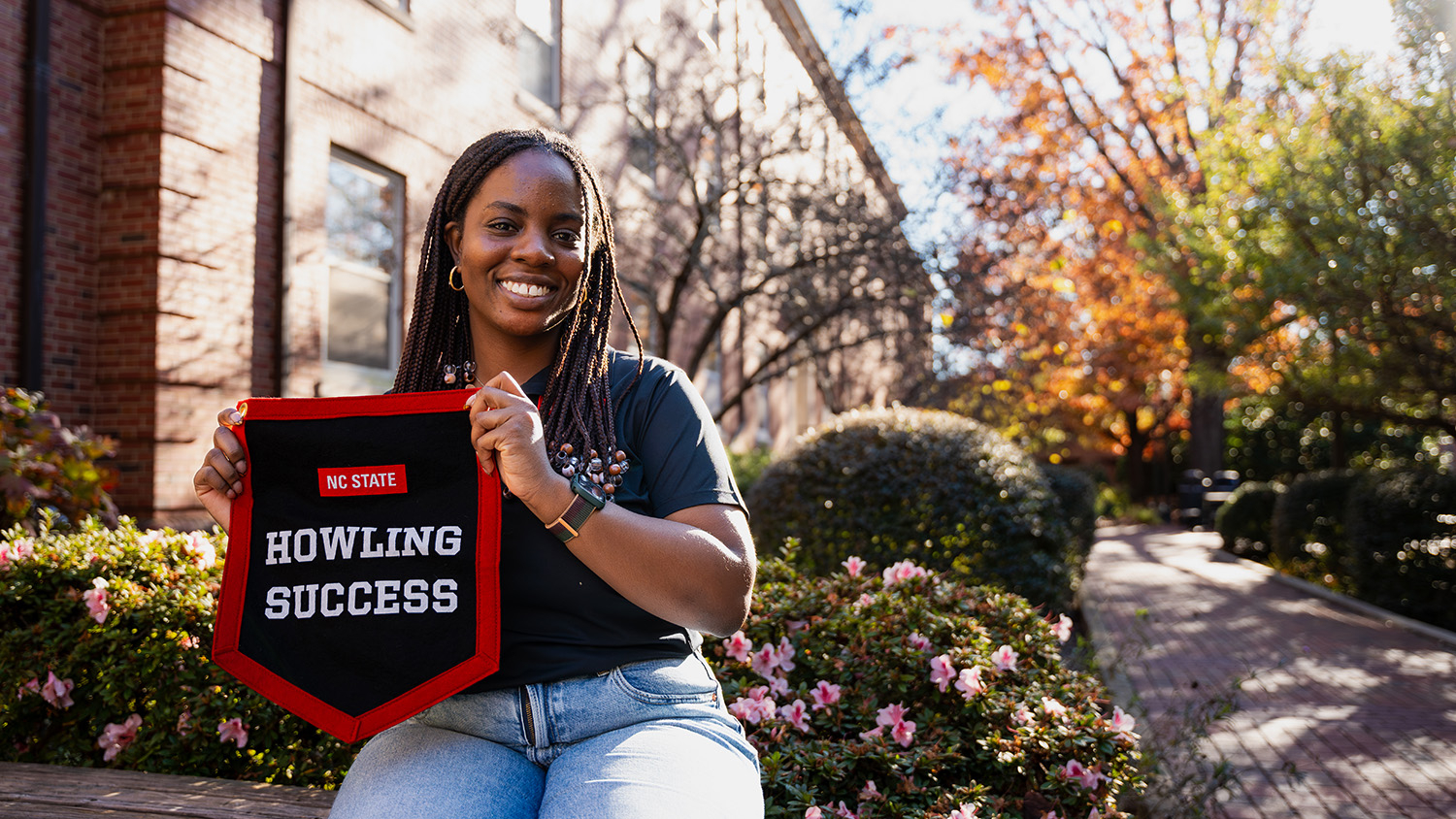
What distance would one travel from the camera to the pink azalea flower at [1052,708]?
9.70ft

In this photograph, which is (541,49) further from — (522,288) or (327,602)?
(327,602)

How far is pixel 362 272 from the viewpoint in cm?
901

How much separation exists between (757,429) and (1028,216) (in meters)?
Result: 6.49

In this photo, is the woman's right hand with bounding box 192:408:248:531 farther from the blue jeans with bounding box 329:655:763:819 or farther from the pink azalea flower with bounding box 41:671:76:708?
the pink azalea flower with bounding box 41:671:76:708

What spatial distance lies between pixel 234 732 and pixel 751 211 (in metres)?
8.58

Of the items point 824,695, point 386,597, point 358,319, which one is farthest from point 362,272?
point 386,597

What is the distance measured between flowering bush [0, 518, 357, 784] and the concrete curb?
9.72 m

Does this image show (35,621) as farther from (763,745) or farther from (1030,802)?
(1030,802)

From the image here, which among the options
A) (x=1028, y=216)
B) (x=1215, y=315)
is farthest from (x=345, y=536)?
(x=1028, y=216)

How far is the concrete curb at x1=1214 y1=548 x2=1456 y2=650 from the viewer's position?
30.7ft

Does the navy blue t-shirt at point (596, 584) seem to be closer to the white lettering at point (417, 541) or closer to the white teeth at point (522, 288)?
the white lettering at point (417, 541)

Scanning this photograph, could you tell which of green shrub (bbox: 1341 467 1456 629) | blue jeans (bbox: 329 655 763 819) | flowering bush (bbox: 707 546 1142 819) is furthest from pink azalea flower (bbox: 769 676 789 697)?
green shrub (bbox: 1341 467 1456 629)

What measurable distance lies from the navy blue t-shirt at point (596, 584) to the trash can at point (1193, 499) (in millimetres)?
26917

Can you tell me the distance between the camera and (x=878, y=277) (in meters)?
10.6
